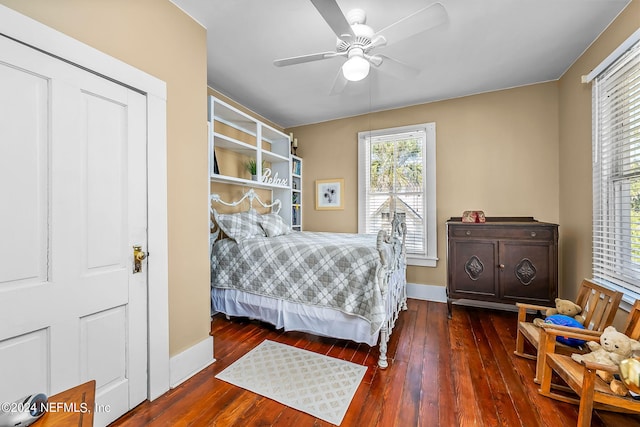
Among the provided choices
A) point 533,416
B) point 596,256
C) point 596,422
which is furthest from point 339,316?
point 596,256

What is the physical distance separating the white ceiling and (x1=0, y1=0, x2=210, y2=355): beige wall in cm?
29

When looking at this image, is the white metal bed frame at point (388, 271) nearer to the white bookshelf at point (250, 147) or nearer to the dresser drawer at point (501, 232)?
the white bookshelf at point (250, 147)

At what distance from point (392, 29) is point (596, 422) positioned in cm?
257

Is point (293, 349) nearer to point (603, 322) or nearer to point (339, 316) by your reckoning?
point (339, 316)

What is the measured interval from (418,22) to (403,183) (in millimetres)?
2392

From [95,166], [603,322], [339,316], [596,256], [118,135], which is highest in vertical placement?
[118,135]

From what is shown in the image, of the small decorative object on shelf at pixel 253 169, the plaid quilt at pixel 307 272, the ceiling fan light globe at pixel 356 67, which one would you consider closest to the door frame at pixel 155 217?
the plaid quilt at pixel 307 272

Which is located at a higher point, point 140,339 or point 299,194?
point 299,194

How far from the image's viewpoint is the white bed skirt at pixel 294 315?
2254 mm

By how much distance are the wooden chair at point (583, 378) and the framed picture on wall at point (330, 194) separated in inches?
114

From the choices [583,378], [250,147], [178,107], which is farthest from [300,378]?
[250,147]

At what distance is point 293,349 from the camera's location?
7.45 feet

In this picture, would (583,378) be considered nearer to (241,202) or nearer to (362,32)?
(362,32)

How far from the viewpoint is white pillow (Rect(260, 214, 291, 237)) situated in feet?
10.5
